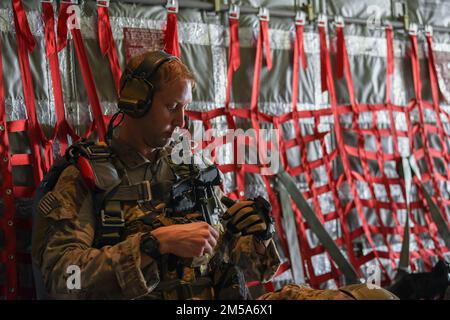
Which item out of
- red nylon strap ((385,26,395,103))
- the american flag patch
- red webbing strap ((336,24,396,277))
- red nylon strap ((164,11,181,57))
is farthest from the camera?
red nylon strap ((385,26,395,103))

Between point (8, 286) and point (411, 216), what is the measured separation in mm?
2274

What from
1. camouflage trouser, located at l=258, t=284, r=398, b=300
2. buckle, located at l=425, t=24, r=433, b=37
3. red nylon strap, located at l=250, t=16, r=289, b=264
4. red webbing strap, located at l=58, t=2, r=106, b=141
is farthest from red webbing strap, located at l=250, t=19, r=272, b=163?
camouflage trouser, located at l=258, t=284, r=398, b=300

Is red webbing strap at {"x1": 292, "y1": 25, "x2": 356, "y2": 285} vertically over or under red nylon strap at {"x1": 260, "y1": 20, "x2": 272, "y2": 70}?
under

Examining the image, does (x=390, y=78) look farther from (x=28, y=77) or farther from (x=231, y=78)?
(x=28, y=77)

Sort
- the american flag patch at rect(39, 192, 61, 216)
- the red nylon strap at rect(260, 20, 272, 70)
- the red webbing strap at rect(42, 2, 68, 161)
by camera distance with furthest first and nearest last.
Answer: the red nylon strap at rect(260, 20, 272, 70) < the red webbing strap at rect(42, 2, 68, 161) < the american flag patch at rect(39, 192, 61, 216)

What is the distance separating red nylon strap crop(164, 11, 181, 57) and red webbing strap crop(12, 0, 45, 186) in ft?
2.03

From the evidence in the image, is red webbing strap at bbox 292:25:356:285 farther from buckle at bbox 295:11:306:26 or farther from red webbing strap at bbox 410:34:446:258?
red webbing strap at bbox 410:34:446:258

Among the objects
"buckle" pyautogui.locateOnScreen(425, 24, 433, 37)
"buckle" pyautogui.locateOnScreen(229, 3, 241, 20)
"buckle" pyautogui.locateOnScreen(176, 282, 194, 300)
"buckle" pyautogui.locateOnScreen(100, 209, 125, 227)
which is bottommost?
"buckle" pyautogui.locateOnScreen(176, 282, 194, 300)

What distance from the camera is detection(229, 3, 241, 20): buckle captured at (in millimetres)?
3447

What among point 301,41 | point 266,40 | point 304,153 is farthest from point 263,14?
point 304,153

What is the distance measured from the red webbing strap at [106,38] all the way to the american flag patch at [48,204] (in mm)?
951

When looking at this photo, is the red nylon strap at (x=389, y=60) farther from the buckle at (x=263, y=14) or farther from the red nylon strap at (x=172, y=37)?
the red nylon strap at (x=172, y=37)

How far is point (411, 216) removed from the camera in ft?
13.1

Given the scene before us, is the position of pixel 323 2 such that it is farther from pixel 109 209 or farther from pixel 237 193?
pixel 109 209
